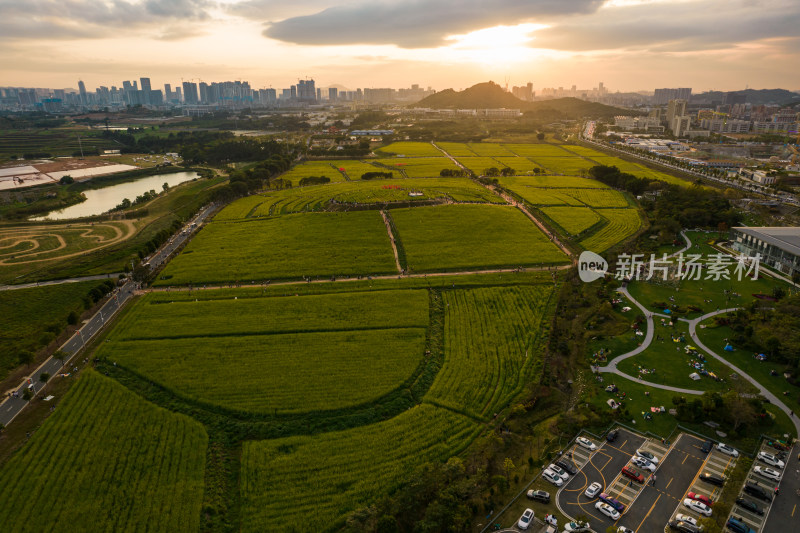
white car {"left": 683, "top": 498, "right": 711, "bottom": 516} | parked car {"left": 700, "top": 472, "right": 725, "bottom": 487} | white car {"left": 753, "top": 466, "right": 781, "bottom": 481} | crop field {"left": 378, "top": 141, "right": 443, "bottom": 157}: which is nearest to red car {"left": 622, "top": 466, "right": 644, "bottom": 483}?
white car {"left": 683, "top": 498, "right": 711, "bottom": 516}

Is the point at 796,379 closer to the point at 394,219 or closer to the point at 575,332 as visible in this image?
the point at 575,332

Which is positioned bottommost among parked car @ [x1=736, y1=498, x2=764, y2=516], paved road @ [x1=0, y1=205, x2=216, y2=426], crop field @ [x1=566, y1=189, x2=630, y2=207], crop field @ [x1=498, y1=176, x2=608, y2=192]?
parked car @ [x1=736, y1=498, x2=764, y2=516]

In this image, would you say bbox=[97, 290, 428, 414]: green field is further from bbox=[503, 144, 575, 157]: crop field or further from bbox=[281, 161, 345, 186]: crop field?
bbox=[503, 144, 575, 157]: crop field

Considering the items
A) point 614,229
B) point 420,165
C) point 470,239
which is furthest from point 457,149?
point 470,239

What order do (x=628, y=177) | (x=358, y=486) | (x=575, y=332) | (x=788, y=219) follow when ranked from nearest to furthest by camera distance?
(x=358, y=486)
(x=575, y=332)
(x=788, y=219)
(x=628, y=177)

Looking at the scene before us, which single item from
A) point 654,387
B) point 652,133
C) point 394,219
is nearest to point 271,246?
point 394,219

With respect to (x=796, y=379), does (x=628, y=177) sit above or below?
above

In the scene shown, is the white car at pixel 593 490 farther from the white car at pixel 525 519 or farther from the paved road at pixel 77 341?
the paved road at pixel 77 341

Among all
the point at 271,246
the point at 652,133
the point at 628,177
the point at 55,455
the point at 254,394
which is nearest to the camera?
the point at 55,455
